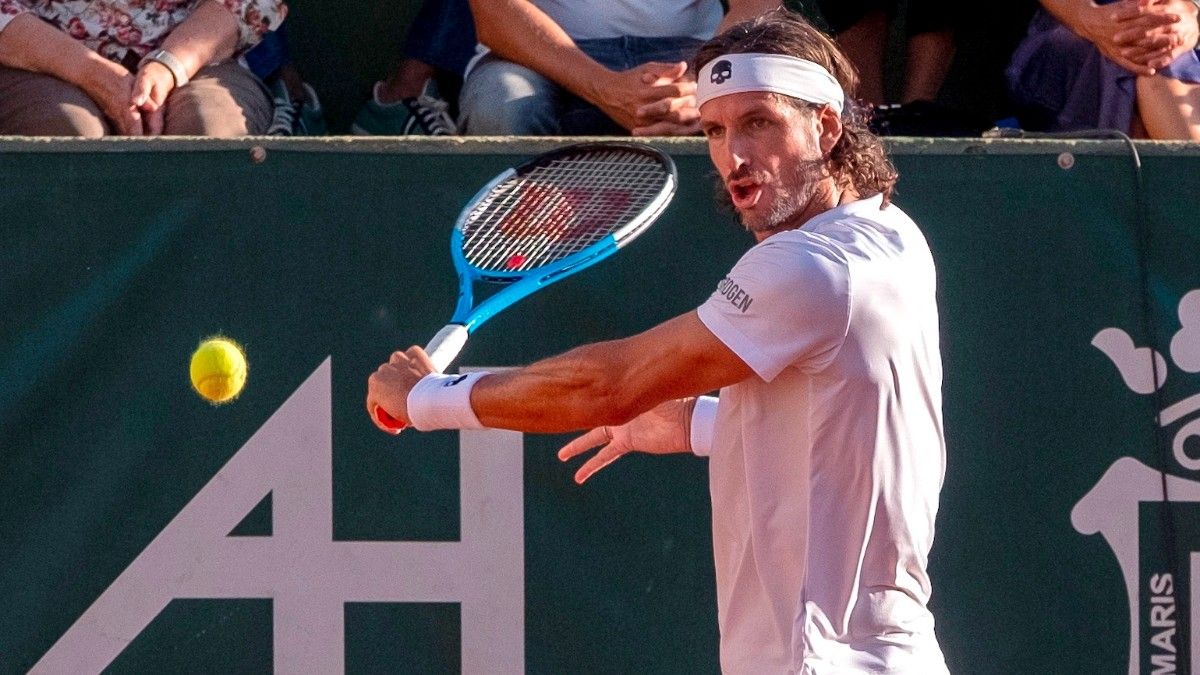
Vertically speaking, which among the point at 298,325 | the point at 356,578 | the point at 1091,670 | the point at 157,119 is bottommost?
the point at 1091,670

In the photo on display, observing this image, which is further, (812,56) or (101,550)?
(101,550)

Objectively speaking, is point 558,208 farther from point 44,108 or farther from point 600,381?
point 44,108

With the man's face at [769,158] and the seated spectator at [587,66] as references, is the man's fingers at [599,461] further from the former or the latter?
the seated spectator at [587,66]

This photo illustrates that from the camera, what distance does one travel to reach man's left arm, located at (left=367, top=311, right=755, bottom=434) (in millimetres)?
2604

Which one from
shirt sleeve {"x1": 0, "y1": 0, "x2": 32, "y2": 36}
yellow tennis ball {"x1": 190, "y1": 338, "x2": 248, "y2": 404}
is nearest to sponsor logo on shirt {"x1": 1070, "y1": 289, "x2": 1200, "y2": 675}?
yellow tennis ball {"x1": 190, "y1": 338, "x2": 248, "y2": 404}

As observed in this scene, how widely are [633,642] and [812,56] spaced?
4.33 ft

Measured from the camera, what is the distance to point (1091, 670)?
11.8 feet

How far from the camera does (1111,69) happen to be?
415 centimetres

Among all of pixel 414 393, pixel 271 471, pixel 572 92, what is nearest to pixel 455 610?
pixel 271 471

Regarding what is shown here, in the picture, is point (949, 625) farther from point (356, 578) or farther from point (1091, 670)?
point (356, 578)

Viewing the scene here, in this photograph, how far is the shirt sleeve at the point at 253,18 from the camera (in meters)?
4.28

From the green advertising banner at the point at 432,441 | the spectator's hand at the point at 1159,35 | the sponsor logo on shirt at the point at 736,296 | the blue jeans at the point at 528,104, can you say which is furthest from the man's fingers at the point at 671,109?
the sponsor logo on shirt at the point at 736,296

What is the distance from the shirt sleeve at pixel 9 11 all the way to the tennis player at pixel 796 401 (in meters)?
1.81

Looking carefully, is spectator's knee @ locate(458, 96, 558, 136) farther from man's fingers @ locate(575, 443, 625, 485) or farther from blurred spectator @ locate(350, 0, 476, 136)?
man's fingers @ locate(575, 443, 625, 485)
